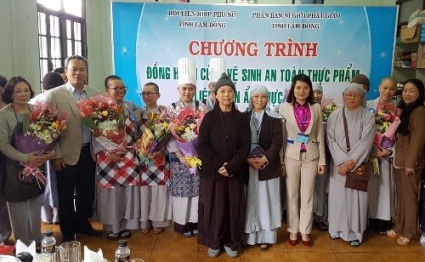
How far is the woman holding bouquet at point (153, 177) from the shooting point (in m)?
3.29

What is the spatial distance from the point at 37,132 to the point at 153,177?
1034 mm

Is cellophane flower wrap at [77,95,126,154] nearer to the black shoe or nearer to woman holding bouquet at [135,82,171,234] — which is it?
woman holding bouquet at [135,82,171,234]

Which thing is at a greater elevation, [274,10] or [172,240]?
[274,10]

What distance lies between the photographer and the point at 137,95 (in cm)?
473

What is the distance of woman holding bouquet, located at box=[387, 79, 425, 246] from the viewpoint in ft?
10.1

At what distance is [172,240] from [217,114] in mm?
1221

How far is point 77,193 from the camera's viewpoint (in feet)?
10.6

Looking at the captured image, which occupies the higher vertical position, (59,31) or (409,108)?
(59,31)

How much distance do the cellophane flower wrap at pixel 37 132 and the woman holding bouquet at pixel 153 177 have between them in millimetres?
736

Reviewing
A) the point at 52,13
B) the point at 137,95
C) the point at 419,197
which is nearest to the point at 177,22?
the point at 137,95

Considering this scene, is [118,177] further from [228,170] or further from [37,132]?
[228,170]

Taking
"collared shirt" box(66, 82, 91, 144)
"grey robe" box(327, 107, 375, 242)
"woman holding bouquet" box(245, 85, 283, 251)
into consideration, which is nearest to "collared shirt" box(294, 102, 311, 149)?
"woman holding bouquet" box(245, 85, 283, 251)

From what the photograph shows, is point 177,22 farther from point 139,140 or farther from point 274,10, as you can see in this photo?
point 139,140

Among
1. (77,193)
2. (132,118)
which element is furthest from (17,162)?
(132,118)
